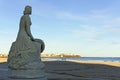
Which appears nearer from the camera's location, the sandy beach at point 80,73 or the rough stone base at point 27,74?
the rough stone base at point 27,74

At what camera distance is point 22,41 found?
54.8ft

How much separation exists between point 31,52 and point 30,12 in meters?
2.18

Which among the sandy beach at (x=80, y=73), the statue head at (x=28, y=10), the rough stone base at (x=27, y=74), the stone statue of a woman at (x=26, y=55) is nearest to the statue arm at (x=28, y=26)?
the stone statue of a woman at (x=26, y=55)

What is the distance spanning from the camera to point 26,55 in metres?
16.5

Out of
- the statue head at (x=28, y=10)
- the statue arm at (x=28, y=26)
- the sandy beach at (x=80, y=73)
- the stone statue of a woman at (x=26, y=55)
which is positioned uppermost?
the statue head at (x=28, y=10)

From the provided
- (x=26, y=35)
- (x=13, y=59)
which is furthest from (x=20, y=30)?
(x=13, y=59)

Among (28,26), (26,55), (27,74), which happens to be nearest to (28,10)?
(28,26)

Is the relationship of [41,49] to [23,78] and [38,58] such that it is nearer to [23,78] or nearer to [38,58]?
[38,58]

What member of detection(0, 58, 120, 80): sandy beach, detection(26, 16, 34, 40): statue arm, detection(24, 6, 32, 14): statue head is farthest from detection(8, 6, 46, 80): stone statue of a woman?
detection(0, 58, 120, 80): sandy beach

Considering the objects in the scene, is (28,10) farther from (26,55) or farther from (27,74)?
(27,74)

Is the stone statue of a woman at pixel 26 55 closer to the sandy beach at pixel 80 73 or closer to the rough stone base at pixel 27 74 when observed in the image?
the rough stone base at pixel 27 74

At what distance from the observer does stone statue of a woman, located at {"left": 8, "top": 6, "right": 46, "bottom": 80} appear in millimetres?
16312

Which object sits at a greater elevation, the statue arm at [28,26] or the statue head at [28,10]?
the statue head at [28,10]

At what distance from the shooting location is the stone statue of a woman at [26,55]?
16.3 m
